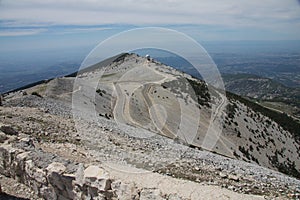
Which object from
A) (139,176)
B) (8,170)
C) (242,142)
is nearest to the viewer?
(8,170)

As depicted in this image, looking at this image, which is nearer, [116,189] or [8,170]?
[116,189]

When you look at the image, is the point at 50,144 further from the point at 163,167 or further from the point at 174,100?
the point at 174,100

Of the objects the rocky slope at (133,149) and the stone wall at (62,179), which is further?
the rocky slope at (133,149)

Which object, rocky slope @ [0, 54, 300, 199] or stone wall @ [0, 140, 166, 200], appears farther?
rocky slope @ [0, 54, 300, 199]

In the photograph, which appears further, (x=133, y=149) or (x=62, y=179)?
(x=133, y=149)

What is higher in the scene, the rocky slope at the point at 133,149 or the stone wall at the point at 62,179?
the stone wall at the point at 62,179

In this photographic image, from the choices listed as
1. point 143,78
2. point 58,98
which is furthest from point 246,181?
point 143,78

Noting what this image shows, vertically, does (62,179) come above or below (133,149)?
above

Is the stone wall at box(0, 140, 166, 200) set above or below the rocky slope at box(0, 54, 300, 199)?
above
